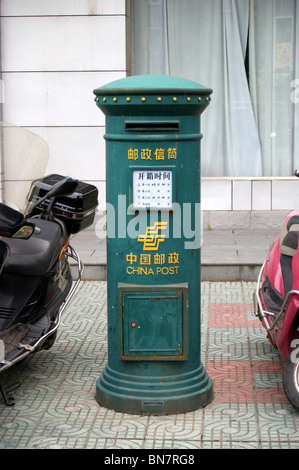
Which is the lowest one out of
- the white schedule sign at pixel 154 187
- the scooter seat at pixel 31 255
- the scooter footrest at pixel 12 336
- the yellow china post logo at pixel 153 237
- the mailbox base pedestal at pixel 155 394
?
the mailbox base pedestal at pixel 155 394

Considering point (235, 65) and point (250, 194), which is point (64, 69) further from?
point (250, 194)

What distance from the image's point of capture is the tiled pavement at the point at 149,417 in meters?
4.13

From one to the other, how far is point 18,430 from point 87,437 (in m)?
0.40

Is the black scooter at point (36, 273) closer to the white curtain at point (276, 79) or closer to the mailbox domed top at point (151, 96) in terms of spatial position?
the mailbox domed top at point (151, 96)

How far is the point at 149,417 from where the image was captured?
4.45 metres

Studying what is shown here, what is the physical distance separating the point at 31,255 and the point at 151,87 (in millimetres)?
1272

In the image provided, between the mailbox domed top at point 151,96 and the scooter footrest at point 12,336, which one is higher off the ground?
the mailbox domed top at point 151,96

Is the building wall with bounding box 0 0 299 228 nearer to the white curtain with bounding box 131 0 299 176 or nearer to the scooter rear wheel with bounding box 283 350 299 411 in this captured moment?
the white curtain with bounding box 131 0 299 176

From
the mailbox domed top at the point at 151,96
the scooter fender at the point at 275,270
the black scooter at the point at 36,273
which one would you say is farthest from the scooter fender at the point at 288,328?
the black scooter at the point at 36,273

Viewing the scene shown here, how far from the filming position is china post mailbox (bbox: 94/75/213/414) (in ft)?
14.2

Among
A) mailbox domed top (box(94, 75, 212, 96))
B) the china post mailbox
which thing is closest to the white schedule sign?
the china post mailbox

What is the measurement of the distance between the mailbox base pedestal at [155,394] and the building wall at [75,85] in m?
5.35

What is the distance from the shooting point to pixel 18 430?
4277mm

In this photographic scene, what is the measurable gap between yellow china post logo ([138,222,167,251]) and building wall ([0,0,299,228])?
540 cm
